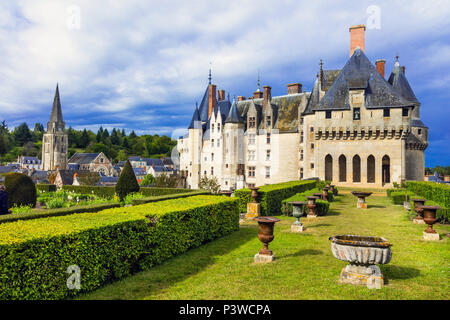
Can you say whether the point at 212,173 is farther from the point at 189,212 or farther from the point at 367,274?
the point at 367,274

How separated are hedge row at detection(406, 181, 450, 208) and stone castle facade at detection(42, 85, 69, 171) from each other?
4653 inches

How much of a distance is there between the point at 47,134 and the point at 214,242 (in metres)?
125

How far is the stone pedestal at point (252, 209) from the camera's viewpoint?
761 inches

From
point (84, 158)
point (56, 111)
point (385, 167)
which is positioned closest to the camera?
point (385, 167)

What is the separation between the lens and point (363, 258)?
7.29 metres

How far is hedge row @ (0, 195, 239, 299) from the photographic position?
6457mm

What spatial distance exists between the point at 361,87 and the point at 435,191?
23.4 metres

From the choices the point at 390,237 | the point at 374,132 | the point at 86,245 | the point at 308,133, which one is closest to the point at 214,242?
the point at 86,245

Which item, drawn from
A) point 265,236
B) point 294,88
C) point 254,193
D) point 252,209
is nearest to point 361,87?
point 294,88

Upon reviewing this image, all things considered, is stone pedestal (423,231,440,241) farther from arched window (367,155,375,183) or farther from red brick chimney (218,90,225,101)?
red brick chimney (218,90,225,101)

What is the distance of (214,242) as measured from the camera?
12844 mm

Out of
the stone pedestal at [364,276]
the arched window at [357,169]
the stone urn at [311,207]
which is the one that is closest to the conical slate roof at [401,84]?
the arched window at [357,169]

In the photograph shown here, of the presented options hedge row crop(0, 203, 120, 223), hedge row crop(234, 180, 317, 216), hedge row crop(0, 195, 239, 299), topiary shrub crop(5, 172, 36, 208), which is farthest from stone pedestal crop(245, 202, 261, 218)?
topiary shrub crop(5, 172, 36, 208)

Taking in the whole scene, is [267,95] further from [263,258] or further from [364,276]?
[364,276]
